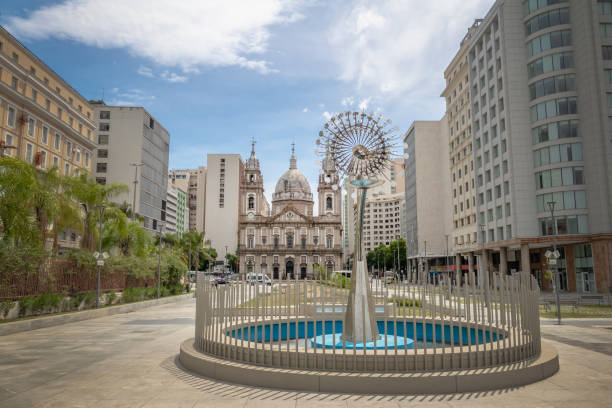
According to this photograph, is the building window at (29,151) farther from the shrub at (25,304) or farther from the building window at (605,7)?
the building window at (605,7)

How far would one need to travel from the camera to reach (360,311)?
10.7 metres

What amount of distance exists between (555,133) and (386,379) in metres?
39.9

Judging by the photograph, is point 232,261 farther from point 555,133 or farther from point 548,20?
point 548,20

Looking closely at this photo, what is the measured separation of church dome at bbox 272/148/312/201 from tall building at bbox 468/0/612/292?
238ft

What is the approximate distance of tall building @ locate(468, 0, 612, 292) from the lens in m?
38.6

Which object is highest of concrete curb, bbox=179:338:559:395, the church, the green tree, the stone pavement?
the church

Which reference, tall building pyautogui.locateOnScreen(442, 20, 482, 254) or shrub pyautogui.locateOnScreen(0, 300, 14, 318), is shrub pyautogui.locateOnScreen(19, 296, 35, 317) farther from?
tall building pyautogui.locateOnScreen(442, 20, 482, 254)

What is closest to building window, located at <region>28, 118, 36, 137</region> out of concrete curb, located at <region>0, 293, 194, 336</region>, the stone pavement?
concrete curb, located at <region>0, 293, 194, 336</region>

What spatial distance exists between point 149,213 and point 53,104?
28.2m

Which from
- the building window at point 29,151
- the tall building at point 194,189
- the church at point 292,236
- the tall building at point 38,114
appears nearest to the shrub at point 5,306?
the tall building at point 38,114

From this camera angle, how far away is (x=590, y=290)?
3903cm

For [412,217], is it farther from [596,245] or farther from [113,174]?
[113,174]

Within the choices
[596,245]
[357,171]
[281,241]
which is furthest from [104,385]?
[281,241]

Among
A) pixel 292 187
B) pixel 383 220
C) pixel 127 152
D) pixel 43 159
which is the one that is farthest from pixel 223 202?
pixel 43 159
